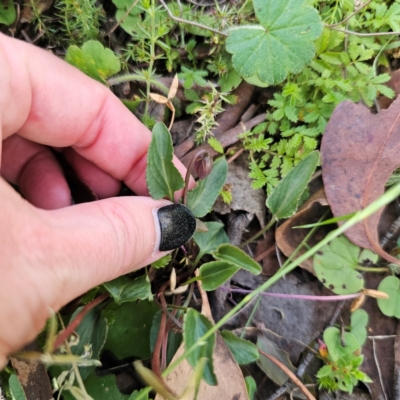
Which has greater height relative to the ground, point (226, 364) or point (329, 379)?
point (226, 364)

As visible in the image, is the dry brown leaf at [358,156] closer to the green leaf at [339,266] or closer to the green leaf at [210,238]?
the green leaf at [339,266]

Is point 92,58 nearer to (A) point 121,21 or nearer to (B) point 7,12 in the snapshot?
(A) point 121,21

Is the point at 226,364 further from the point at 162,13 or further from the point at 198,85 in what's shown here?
the point at 162,13

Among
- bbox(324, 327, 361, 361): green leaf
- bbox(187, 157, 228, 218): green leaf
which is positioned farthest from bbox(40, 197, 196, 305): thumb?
bbox(324, 327, 361, 361): green leaf

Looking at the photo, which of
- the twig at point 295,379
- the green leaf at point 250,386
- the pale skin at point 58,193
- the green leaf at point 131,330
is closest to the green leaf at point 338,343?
the twig at point 295,379

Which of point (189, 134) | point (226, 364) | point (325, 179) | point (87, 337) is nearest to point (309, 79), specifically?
point (325, 179)

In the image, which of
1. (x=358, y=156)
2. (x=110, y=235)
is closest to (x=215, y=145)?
(x=358, y=156)
